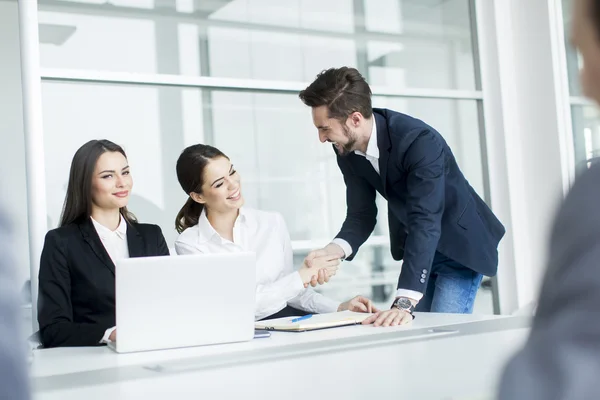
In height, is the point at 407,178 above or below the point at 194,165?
below

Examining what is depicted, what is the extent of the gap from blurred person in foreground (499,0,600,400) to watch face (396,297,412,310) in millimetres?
2028

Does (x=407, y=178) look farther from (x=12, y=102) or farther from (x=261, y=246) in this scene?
(x=12, y=102)

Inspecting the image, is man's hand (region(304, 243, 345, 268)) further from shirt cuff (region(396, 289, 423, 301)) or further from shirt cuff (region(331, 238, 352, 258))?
shirt cuff (region(396, 289, 423, 301))

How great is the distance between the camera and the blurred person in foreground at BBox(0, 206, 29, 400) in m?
0.39

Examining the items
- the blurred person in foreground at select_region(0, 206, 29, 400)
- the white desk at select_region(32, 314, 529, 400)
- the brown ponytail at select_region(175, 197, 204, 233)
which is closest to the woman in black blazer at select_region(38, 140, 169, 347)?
the brown ponytail at select_region(175, 197, 204, 233)

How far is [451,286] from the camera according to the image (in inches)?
120

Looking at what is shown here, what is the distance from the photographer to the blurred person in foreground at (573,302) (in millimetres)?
439

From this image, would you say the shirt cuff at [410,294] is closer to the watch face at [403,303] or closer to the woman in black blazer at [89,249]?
the watch face at [403,303]

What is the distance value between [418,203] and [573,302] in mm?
2309

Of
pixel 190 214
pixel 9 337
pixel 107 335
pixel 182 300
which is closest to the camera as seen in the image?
Result: pixel 9 337

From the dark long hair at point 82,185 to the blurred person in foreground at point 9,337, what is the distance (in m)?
2.59

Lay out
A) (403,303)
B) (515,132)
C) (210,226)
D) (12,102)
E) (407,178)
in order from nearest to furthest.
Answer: (403,303) < (407,178) < (210,226) < (12,102) < (515,132)

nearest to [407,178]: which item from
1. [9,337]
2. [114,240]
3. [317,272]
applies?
[317,272]

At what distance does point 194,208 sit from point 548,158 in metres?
2.99
